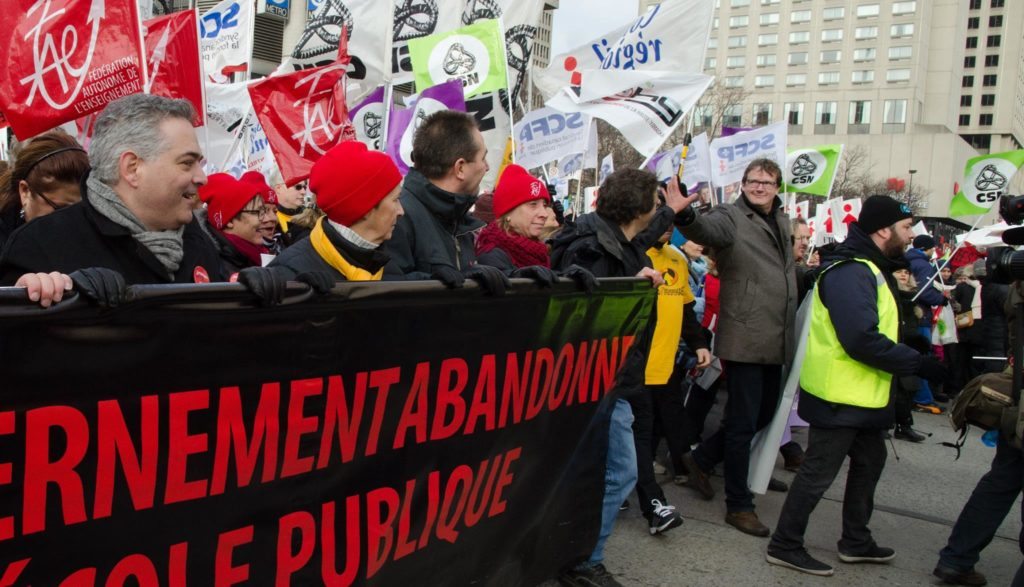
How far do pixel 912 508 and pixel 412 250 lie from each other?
399 centimetres

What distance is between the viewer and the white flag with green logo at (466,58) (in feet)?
24.8

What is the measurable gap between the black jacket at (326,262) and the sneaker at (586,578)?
171cm

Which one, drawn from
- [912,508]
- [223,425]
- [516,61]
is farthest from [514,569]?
[516,61]

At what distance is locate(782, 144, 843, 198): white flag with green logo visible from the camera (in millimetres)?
11641

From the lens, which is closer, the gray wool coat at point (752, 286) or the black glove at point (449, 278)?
the black glove at point (449, 278)

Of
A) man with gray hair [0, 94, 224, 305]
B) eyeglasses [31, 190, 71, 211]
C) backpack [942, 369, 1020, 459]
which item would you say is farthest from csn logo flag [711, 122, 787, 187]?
man with gray hair [0, 94, 224, 305]

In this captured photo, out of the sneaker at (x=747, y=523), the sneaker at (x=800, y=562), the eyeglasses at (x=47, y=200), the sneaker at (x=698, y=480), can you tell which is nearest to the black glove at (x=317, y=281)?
the eyeglasses at (x=47, y=200)

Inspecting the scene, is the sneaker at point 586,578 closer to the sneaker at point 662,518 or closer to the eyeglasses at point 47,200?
the sneaker at point 662,518

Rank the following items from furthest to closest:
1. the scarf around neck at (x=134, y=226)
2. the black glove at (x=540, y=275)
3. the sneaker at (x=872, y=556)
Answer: the sneaker at (x=872, y=556) < the black glove at (x=540, y=275) < the scarf around neck at (x=134, y=226)

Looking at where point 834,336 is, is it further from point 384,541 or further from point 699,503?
point 384,541

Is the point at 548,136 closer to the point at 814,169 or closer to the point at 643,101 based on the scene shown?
the point at 643,101

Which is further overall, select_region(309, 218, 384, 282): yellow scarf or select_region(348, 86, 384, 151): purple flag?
select_region(348, 86, 384, 151): purple flag

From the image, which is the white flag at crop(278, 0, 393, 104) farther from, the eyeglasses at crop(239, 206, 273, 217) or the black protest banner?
the black protest banner

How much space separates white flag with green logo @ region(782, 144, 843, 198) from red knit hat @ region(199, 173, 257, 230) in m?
8.59
